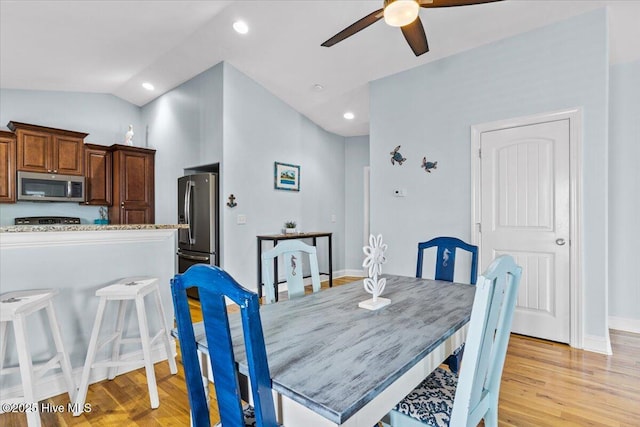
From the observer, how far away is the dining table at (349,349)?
2.74ft

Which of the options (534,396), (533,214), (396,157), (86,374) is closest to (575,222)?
(533,214)

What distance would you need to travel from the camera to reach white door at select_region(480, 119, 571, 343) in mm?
2947

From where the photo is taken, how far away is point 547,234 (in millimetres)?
3020

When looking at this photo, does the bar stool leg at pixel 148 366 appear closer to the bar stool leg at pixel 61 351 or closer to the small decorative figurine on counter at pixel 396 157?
the bar stool leg at pixel 61 351

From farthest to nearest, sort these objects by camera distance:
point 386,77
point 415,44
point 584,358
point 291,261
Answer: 1. point 386,77
2. point 584,358
3. point 415,44
4. point 291,261

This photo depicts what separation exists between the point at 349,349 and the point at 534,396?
5.84 feet

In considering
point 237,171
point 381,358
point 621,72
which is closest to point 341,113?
point 237,171

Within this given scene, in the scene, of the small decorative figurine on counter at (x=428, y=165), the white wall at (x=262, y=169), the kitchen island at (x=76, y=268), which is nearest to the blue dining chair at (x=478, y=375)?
the kitchen island at (x=76, y=268)

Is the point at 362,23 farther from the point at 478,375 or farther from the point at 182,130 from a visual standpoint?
the point at 182,130

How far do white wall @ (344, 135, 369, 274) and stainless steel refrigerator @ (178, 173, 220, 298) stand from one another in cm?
279

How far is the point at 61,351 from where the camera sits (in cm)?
189

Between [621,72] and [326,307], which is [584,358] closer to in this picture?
[326,307]

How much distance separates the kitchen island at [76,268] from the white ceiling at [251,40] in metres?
2.12

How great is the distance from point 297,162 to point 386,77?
1914 mm
